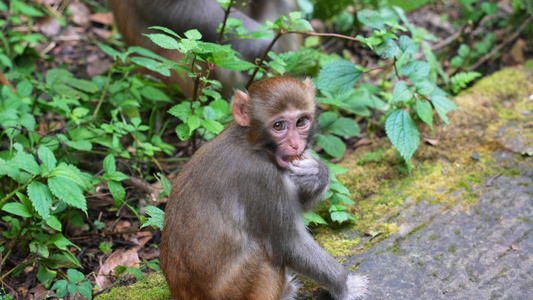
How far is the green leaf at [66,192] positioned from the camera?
3.41m

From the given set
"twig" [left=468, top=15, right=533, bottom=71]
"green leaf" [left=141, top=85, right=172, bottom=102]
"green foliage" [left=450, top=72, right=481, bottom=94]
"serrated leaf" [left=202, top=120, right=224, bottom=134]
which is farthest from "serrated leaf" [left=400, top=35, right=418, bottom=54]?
"twig" [left=468, top=15, right=533, bottom=71]

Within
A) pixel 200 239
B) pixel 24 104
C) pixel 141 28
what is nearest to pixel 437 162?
pixel 200 239

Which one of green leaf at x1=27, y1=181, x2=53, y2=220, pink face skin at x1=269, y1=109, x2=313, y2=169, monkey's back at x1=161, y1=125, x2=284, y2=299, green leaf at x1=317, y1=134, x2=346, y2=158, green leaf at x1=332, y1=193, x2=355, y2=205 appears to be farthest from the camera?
green leaf at x1=317, y1=134, x2=346, y2=158

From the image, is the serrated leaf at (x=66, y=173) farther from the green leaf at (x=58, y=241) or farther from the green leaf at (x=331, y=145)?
the green leaf at (x=331, y=145)

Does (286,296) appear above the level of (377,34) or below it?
below

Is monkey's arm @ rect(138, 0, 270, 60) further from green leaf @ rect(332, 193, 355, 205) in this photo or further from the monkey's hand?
the monkey's hand

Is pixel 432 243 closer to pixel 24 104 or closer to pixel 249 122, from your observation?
pixel 249 122

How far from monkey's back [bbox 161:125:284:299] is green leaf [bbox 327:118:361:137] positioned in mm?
1876

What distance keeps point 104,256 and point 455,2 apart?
7678 mm

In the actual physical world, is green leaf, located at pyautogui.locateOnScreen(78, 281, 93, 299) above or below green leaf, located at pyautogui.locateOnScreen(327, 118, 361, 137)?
below

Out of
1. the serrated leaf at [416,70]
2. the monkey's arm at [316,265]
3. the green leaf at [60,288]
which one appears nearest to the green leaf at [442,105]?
the serrated leaf at [416,70]

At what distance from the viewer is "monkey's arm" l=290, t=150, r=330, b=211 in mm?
3230

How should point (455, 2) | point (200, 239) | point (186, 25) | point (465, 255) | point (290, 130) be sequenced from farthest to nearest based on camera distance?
point (455, 2) < point (186, 25) < point (465, 255) < point (290, 130) < point (200, 239)

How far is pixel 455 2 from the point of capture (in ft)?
29.9
